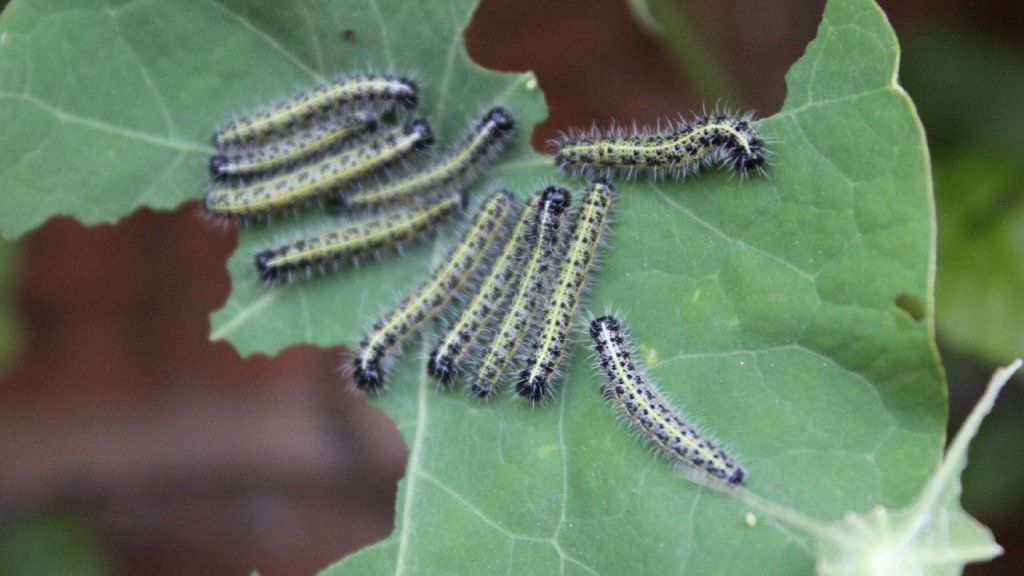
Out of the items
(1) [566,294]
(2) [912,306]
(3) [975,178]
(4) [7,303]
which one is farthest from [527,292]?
(4) [7,303]

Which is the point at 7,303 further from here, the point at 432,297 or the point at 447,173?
the point at 447,173

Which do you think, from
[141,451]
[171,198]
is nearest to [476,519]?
[171,198]

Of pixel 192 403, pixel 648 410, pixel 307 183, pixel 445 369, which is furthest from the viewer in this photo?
pixel 192 403

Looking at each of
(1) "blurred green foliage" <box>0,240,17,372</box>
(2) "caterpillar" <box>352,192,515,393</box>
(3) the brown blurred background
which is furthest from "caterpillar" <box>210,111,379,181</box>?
(1) "blurred green foliage" <box>0,240,17,372</box>

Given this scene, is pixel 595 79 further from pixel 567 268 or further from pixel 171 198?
pixel 171 198

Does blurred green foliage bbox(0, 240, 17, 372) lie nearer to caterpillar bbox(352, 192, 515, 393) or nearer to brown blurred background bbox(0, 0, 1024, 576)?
brown blurred background bbox(0, 0, 1024, 576)
